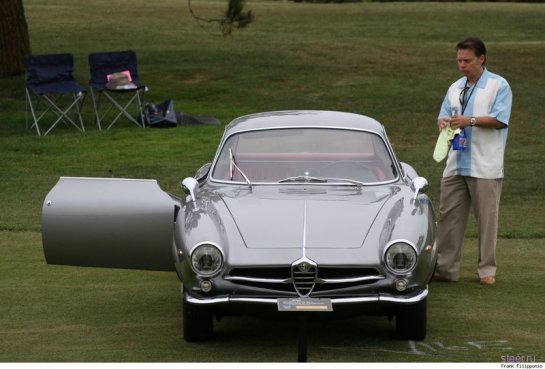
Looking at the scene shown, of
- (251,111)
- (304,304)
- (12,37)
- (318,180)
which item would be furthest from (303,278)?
(12,37)

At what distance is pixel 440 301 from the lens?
923 centimetres

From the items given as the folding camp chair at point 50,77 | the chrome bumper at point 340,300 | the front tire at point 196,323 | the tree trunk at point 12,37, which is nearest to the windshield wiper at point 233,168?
the front tire at point 196,323

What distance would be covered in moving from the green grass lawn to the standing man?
37cm

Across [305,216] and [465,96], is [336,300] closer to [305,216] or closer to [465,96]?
[305,216]

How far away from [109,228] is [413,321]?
214 cm

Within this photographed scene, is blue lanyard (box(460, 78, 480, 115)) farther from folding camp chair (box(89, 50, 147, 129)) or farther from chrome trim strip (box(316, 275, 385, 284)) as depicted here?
folding camp chair (box(89, 50, 147, 129))

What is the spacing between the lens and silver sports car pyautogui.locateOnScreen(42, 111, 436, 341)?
24.4ft

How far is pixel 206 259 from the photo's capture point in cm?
760

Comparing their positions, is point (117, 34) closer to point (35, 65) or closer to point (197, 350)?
point (35, 65)

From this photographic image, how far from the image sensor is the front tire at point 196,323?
7.75m

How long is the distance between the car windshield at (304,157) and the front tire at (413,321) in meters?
1.29

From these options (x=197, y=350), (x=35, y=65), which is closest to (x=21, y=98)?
(x=35, y=65)

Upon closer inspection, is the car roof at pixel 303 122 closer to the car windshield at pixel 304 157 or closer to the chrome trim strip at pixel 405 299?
the car windshield at pixel 304 157
